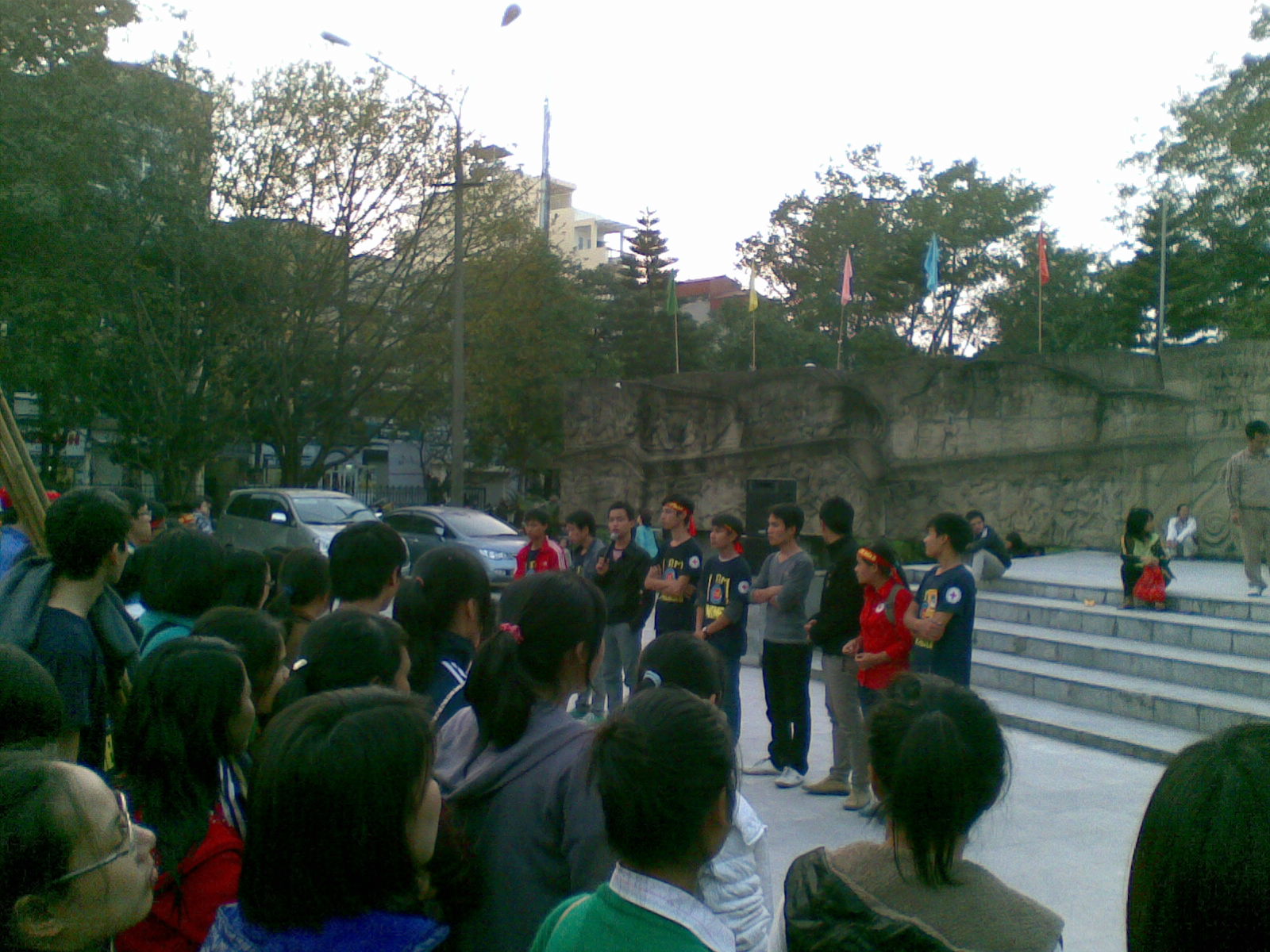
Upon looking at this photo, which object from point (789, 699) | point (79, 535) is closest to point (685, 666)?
point (79, 535)

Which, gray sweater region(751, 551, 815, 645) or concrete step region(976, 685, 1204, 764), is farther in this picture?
concrete step region(976, 685, 1204, 764)

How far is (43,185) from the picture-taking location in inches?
652

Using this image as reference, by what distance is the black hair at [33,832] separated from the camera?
154cm

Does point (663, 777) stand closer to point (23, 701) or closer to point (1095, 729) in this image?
point (23, 701)

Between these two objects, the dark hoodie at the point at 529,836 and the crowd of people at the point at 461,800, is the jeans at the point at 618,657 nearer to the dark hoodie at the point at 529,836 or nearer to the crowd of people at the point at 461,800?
the crowd of people at the point at 461,800

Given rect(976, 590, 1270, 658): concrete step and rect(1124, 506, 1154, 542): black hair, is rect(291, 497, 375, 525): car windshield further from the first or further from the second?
rect(1124, 506, 1154, 542): black hair

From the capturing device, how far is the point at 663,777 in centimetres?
176

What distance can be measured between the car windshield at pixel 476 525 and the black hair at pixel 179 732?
1428 centimetres

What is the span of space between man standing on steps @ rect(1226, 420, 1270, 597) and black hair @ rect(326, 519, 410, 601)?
27.0 ft

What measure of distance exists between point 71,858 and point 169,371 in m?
22.5

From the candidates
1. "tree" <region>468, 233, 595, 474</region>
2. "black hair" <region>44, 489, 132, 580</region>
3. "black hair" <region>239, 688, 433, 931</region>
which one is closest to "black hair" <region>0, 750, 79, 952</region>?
"black hair" <region>239, 688, 433, 931</region>

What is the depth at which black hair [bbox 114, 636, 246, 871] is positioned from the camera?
2264 millimetres

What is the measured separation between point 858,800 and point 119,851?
16.4 feet

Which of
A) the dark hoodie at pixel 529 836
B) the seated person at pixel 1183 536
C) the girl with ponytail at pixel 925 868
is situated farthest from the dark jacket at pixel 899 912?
the seated person at pixel 1183 536
